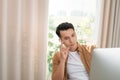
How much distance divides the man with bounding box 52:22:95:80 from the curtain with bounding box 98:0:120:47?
2.42 feet

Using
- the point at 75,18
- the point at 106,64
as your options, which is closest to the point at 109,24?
the point at 75,18

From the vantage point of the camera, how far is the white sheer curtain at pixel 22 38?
2.03 m

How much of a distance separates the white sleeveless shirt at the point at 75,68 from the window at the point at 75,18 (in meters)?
0.64

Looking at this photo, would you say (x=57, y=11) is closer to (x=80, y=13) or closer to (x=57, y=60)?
(x=80, y=13)

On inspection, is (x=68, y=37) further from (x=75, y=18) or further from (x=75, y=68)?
(x=75, y=18)

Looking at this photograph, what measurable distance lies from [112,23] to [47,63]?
898 millimetres

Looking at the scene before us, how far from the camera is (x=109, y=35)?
8.04 ft

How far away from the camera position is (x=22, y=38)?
2.09 metres

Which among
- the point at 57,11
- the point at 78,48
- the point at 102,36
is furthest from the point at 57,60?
the point at 102,36

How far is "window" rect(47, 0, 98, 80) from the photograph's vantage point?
7.59ft

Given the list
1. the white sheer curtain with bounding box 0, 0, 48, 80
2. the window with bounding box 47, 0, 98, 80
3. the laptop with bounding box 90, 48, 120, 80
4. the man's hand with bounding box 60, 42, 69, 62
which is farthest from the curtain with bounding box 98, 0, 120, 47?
the laptop with bounding box 90, 48, 120, 80

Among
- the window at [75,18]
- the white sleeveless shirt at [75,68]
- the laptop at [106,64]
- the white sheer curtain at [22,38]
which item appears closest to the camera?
the laptop at [106,64]

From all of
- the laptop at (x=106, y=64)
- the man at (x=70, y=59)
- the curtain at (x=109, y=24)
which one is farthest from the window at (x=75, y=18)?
the laptop at (x=106, y=64)

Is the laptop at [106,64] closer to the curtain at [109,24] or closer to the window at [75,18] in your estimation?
the window at [75,18]
